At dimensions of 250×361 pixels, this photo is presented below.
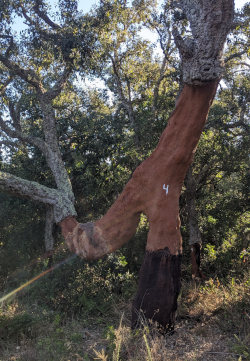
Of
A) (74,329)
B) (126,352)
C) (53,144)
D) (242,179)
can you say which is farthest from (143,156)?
(126,352)

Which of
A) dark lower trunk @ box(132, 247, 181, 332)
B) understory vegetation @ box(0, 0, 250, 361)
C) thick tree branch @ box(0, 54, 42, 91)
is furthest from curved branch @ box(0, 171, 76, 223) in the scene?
thick tree branch @ box(0, 54, 42, 91)

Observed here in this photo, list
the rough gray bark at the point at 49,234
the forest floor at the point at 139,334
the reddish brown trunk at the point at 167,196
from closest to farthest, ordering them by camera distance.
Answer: the forest floor at the point at 139,334
the reddish brown trunk at the point at 167,196
the rough gray bark at the point at 49,234

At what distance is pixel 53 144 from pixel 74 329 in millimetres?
4166

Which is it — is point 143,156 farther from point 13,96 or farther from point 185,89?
point 13,96

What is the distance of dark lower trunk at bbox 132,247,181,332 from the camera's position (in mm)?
5766

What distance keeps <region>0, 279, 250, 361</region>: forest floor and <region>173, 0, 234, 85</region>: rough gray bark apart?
3658 mm

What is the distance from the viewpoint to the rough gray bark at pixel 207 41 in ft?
16.9

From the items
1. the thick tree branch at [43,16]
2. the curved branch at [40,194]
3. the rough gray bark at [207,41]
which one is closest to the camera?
the rough gray bark at [207,41]

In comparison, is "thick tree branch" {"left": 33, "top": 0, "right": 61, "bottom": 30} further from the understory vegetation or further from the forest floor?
the forest floor

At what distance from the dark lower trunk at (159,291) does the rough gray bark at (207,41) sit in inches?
112

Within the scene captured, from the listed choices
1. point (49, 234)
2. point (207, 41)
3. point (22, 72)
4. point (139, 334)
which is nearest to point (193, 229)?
point (139, 334)

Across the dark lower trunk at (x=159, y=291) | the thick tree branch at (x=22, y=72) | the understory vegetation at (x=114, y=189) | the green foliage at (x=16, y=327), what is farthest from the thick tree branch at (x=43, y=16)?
the green foliage at (x=16, y=327)

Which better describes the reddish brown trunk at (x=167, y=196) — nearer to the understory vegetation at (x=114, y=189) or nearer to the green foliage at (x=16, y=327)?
the understory vegetation at (x=114, y=189)

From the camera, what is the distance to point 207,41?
515 centimetres
